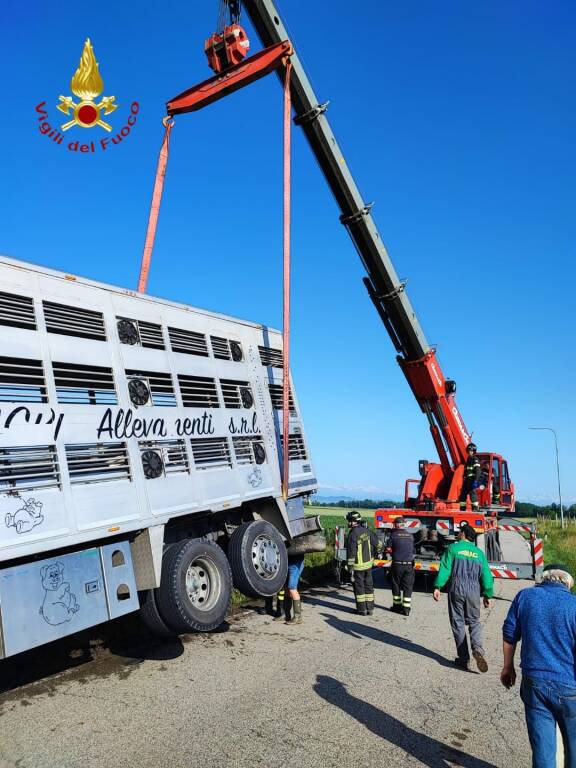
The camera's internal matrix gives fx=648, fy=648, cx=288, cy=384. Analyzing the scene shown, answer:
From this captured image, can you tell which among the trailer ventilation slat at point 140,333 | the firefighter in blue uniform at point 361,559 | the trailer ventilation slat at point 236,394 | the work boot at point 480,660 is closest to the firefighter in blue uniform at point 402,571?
the firefighter in blue uniform at point 361,559

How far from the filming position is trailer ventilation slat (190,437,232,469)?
7.53 metres

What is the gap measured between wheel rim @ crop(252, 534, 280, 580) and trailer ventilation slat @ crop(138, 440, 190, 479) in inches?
60.5

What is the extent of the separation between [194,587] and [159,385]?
2255 mm

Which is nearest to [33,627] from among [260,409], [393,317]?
[260,409]

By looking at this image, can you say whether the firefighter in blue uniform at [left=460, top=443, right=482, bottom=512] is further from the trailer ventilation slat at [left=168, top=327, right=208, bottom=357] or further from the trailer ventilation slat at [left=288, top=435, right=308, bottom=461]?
the trailer ventilation slat at [left=168, top=327, right=208, bottom=357]

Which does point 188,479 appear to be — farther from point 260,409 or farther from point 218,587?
point 260,409

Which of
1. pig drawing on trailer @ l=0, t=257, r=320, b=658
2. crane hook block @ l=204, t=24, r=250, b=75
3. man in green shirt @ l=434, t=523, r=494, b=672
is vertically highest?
crane hook block @ l=204, t=24, r=250, b=75

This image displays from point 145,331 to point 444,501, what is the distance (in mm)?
8476

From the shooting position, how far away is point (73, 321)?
6457mm

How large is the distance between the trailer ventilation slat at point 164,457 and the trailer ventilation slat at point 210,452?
0.21 metres

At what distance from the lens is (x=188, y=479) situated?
287 inches

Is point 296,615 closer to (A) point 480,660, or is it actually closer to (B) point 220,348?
(A) point 480,660

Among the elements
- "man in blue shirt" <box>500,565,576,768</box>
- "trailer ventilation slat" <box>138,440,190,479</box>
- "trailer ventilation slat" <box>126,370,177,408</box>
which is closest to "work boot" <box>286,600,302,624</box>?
"trailer ventilation slat" <box>138,440,190,479</box>

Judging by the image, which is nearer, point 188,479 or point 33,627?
→ point 33,627
